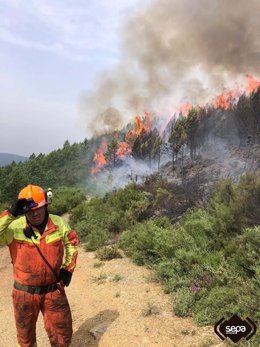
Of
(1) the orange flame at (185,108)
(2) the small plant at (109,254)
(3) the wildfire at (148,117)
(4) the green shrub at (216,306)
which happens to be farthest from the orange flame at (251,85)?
(4) the green shrub at (216,306)

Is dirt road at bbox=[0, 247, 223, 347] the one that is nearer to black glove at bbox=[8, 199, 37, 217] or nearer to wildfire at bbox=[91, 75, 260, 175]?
black glove at bbox=[8, 199, 37, 217]

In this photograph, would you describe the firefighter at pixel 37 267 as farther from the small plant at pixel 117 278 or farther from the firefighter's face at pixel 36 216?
the small plant at pixel 117 278

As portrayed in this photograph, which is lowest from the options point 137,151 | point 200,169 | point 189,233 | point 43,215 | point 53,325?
point 53,325

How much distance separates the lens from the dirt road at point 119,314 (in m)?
5.50

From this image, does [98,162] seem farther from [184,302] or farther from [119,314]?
[184,302]

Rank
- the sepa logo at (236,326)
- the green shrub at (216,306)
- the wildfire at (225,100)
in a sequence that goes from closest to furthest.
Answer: the sepa logo at (236,326), the green shrub at (216,306), the wildfire at (225,100)

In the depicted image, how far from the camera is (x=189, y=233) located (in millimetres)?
9008

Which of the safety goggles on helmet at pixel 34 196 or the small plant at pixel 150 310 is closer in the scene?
the safety goggles on helmet at pixel 34 196

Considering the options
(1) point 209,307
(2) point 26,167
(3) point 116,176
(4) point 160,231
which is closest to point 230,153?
(3) point 116,176

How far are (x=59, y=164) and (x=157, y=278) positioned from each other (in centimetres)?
4155

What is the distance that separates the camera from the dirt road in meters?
5.50

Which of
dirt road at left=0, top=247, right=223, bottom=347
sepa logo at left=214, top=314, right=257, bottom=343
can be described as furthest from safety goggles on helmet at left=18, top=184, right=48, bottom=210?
dirt road at left=0, top=247, right=223, bottom=347

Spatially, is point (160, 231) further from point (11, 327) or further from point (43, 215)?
point (43, 215)

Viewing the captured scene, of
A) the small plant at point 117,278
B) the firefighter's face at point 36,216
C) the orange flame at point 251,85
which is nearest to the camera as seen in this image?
the firefighter's face at point 36,216
